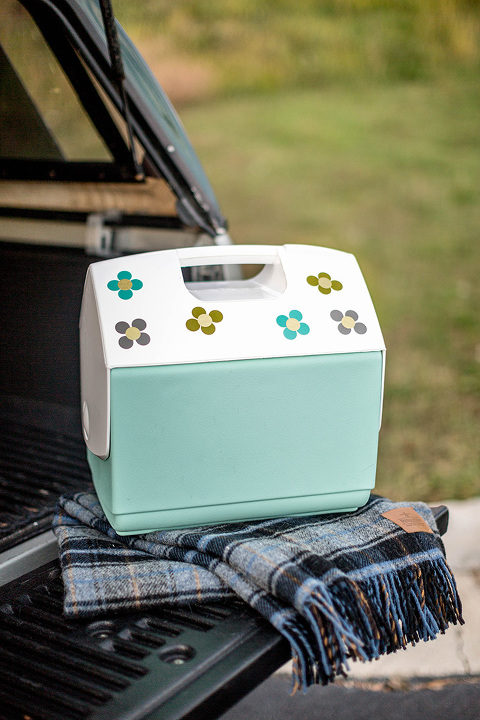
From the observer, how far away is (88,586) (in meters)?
1.00

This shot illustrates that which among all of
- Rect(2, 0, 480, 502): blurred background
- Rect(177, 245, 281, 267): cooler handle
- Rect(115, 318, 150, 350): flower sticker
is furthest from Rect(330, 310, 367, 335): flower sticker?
Rect(2, 0, 480, 502): blurred background

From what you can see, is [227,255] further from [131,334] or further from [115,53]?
[115,53]

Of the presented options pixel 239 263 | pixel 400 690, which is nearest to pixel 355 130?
pixel 400 690

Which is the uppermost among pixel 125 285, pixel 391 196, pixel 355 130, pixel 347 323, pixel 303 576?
pixel 125 285

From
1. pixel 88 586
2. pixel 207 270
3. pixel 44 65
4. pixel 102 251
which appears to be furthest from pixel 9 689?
pixel 44 65

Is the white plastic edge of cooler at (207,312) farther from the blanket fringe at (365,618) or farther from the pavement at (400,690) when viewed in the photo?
the pavement at (400,690)

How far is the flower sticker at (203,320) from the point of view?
103 cm

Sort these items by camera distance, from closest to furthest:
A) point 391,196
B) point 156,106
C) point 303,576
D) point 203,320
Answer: point 303,576 < point 203,320 < point 156,106 < point 391,196

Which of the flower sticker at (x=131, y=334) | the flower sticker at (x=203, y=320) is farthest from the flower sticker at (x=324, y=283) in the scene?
the flower sticker at (x=131, y=334)

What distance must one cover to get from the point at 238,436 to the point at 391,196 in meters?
5.31

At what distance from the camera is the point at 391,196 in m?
6.03

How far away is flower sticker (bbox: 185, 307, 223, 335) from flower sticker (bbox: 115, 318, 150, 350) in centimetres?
6

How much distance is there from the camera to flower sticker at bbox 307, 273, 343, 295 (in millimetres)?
1106

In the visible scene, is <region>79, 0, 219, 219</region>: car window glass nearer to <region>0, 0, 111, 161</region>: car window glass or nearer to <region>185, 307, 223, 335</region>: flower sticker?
<region>0, 0, 111, 161</region>: car window glass
